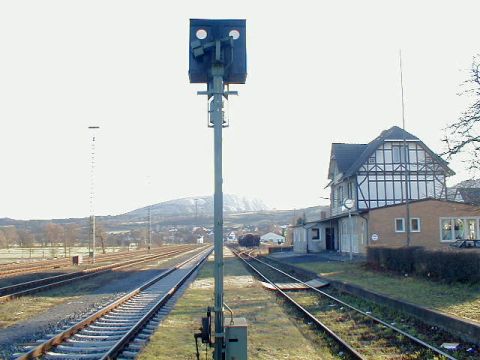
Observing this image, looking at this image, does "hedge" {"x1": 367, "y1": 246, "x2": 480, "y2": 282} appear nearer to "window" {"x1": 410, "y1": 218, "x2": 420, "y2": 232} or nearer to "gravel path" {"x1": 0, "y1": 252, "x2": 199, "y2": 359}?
"window" {"x1": 410, "y1": 218, "x2": 420, "y2": 232}

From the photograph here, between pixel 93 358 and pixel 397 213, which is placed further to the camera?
pixel 397 213

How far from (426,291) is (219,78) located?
476 inches

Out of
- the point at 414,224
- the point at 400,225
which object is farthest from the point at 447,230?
the point at 400,225

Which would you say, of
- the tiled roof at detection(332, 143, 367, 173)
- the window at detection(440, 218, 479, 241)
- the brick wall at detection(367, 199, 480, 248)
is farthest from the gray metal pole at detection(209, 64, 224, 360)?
the tiled roof at detection(332, 143, 367, 173)

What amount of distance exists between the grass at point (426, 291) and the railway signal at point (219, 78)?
688 centimetres

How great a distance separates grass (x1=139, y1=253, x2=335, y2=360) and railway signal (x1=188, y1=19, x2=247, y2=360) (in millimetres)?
2591

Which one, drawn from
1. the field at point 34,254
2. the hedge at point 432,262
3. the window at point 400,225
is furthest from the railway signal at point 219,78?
the field at point 34,254

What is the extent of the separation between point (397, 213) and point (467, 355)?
25.9 m

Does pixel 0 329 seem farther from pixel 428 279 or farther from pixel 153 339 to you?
pixel 428 279

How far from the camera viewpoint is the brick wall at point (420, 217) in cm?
3372

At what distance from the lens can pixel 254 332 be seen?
1145 centimetres

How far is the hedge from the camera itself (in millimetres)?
16547

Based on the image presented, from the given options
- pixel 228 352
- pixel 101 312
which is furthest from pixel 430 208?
pixel 228 352

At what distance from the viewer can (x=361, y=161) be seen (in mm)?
43188
